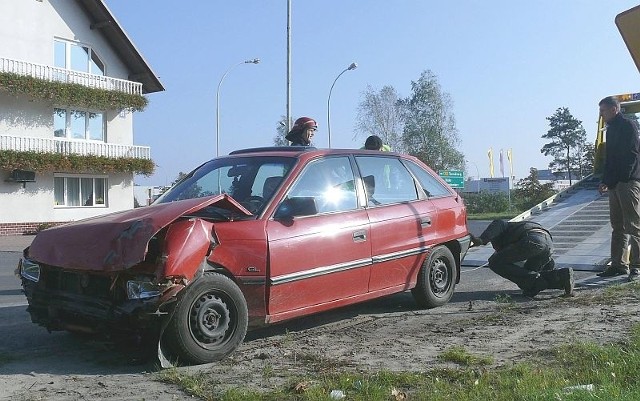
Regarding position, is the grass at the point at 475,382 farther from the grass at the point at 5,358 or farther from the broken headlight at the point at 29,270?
the broken headlight at the point at 29,270

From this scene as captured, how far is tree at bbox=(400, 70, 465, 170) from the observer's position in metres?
62.7

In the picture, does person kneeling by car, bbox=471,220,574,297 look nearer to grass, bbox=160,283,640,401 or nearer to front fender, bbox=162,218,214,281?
grass, bbox=160,283,640,401

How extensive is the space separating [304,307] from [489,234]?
303cm

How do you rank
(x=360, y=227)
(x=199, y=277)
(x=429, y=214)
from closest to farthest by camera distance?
(x=199, y=277) < (x=360, y=227) < (x=429, y=214)

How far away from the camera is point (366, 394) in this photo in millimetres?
3861

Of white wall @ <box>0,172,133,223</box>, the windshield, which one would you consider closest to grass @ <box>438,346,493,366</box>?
the windshield

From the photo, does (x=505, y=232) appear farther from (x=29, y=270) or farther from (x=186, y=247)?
(x=29, y=270)

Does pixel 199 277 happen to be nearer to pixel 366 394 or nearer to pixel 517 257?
pixel 366 394

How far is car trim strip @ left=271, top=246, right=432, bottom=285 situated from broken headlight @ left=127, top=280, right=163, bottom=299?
1.04 metres

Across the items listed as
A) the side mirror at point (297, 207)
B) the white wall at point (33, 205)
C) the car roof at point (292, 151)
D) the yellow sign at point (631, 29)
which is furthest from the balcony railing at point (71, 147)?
the yellow sign at point (631, 29)

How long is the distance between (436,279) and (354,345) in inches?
82.0

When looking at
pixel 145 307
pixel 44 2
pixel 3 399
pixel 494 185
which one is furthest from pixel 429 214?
pixel 494 185

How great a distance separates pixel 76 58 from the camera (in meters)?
32.1

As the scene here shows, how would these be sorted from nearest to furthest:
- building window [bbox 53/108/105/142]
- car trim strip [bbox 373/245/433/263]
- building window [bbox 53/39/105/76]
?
1. car trim strip [bbox 373/245/433/263]
2. building window [bbox 53/108/105/142]
3. building window [bbox 53/39/105/76]
